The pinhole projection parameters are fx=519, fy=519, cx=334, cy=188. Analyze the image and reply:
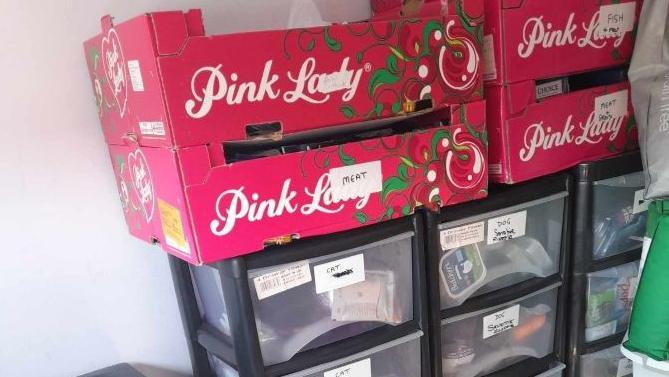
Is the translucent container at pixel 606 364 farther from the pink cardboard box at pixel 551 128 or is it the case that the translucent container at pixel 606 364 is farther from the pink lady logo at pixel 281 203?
the pink lady logo at pixel 281 203

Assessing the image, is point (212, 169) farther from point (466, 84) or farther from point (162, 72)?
point (466, 84)

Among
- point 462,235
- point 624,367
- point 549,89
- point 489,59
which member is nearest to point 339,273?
point 462,235

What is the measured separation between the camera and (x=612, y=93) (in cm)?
110

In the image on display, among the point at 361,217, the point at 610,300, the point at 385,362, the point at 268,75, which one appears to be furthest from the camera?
the point at 610,300

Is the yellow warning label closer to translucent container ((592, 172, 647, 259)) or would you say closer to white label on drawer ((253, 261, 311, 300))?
white label on drawer ((253, 261, 311, 300))

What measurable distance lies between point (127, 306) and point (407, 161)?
2.22ft

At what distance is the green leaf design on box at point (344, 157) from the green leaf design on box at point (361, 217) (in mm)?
87

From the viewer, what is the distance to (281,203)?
80 cm

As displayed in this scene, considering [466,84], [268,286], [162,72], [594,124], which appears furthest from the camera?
[594,124]

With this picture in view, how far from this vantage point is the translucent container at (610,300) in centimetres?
117

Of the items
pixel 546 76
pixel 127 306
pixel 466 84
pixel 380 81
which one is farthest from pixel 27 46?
pixel 546 76

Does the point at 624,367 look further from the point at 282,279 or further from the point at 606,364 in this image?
the point at 282,279

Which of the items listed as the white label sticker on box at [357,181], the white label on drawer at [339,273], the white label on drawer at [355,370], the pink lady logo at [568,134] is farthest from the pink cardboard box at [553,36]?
the white label on drawer at [355,370]

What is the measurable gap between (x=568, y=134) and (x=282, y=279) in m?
0.65
